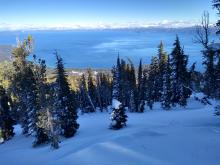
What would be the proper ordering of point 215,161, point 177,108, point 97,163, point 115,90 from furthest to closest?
point 115,90, point 177,108, point 97,163, point 215,161

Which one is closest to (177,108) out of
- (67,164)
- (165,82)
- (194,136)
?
(165,82)

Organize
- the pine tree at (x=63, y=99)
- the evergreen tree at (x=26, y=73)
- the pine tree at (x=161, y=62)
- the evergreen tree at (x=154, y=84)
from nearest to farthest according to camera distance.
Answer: the evergreen tree at (x=26, y=73) < the pine tree at (x=63, y=99) < the pine tree at (x=161, y=62) < the evergreen tree at (x=154, y=84)

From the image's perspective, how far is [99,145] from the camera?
23859 millimetres

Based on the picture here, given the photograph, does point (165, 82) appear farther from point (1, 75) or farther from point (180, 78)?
point (1, 75)

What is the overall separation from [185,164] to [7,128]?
117ft

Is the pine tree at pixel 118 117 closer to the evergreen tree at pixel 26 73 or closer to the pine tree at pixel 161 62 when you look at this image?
the evergreen tree at pixel 26 73

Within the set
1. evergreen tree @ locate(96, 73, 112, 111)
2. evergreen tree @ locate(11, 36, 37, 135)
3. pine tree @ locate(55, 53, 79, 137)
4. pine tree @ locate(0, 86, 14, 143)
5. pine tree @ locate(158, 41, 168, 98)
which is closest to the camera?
evergreen tree @ locate(11, 36, 37, 135)

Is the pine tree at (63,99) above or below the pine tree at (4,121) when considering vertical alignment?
above

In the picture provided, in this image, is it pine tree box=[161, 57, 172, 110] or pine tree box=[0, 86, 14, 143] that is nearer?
pine tree box=[0, 86, 14, 143]

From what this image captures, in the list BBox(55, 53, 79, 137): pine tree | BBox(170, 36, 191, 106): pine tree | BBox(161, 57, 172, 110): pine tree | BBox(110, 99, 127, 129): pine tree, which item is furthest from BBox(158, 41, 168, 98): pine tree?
BBox(55, 53, 79, 137): pine tree

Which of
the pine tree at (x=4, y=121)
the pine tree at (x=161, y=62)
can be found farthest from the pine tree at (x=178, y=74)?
the pine tree at (x=4, y=121)

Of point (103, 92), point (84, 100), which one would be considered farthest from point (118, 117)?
point (84, 100)

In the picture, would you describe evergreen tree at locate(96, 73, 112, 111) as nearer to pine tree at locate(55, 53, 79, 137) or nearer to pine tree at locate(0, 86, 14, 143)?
pine tree at locate(0, 86, 14, 143)

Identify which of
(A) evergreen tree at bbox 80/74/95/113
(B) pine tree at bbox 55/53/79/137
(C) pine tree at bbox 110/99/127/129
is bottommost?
(A) evergreen tree at bbox 80/74/95/113
